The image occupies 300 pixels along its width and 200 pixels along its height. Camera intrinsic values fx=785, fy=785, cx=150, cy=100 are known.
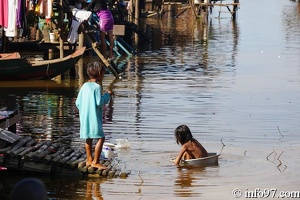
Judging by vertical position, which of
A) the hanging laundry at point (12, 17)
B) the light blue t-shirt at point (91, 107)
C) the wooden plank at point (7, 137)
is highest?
the hanging laundry at point (12, 17)

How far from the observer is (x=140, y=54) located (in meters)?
22.6

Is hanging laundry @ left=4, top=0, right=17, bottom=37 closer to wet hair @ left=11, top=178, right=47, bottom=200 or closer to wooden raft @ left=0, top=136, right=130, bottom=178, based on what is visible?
wooden raft @ left=0, top=136, right=130, bottom=178

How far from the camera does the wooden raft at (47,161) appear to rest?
25.9 feet

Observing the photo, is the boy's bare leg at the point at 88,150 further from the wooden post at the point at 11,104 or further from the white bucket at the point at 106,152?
the wooden post at the point at 11,104

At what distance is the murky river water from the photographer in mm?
8023

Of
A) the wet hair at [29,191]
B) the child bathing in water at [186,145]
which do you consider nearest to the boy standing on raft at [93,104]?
the child bathing in water at [186,145]

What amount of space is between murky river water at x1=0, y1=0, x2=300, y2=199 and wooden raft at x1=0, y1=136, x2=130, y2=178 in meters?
0.11

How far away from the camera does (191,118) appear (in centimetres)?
1225

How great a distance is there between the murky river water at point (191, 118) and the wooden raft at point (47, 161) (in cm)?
11

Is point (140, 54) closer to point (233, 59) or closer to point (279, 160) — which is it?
point (233, 59)

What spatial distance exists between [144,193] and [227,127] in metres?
4.11

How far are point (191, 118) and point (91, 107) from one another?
439 cm

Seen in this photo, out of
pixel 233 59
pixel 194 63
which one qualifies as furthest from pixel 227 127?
pixel 233 59

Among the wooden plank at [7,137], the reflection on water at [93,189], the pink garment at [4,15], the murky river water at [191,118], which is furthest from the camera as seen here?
the pink garment at [4,15]
